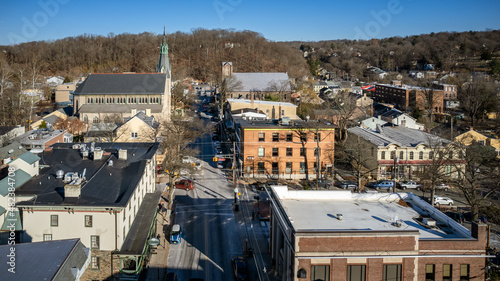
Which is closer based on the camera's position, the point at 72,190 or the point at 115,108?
the point at 72,190

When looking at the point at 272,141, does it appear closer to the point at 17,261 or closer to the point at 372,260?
the point at 372,260

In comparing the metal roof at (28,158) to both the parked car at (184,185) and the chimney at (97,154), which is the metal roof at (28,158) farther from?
the parked car at (184,185)

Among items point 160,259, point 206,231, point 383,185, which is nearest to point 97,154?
point 160,259

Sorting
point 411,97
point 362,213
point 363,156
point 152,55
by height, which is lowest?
point 362,213

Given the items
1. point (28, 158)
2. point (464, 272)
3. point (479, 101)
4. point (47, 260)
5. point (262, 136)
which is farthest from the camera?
point (479, 101)

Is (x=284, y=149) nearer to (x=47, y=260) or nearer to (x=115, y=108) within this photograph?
(x=47, y=260)

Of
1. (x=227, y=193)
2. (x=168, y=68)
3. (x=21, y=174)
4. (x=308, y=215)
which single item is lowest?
(x=227, y=193)

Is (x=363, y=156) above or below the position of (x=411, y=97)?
below

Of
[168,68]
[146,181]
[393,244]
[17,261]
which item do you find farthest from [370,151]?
[168,68]

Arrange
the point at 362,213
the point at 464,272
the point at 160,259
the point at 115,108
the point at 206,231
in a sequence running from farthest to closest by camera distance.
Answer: the point at 115,108 < the point at 206,231 < the point at 160,259 < the point at 362,213 < the point at 464,272
